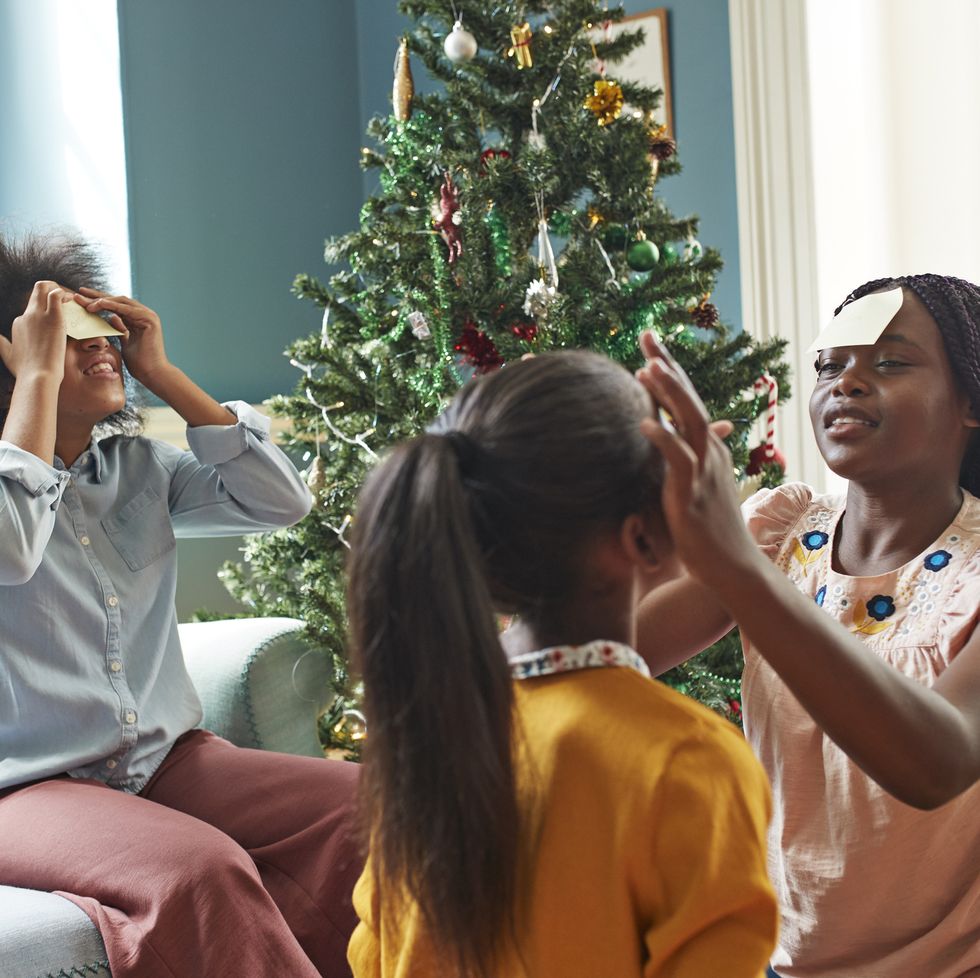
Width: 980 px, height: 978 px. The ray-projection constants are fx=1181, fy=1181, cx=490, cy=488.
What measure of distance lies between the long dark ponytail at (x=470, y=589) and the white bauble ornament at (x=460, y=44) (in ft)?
4.85

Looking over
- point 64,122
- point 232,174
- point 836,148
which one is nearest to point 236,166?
point 232,174

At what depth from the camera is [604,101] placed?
2.11 m

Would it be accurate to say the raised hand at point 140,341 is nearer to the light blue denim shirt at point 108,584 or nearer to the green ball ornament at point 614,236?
the light blue denim shirt at point 108,584

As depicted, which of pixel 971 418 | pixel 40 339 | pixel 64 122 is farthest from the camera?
pixel 64 122

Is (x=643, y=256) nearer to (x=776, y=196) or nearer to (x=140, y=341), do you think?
(x=140, y=341)

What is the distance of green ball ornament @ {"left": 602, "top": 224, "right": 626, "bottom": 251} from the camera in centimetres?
214

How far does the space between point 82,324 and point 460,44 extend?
90 centimetres

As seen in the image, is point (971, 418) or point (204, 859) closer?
point (971, 418)

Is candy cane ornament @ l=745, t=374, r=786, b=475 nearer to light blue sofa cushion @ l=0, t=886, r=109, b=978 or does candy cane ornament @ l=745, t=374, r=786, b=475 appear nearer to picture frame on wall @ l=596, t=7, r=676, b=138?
picture frame on wall @ l=596, t=7, r=676, b=138

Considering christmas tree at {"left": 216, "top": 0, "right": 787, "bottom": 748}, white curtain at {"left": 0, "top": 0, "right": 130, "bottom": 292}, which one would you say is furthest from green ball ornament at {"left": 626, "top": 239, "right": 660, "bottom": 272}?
white curtain at {"left": 0, "top": 0, "right": 130, "bottom": 292}

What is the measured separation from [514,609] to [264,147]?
2849 millimetres

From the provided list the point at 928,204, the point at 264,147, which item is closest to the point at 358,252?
the point at 264,147

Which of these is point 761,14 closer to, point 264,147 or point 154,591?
point 264,147

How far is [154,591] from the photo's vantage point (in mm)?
1614
